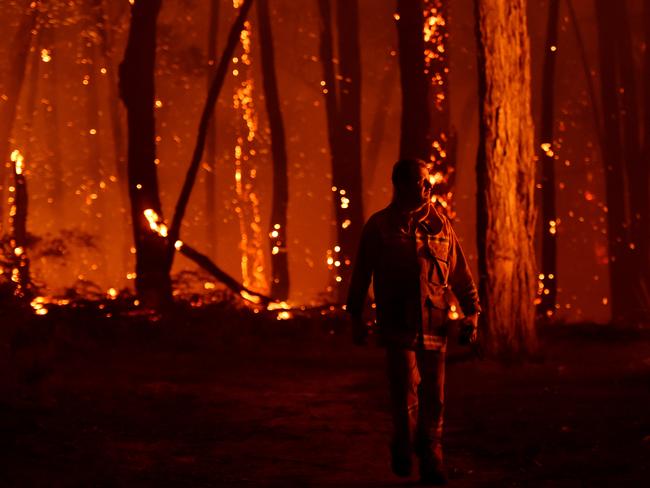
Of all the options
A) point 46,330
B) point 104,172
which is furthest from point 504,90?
point 104,172

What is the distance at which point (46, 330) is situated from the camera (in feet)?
48.9

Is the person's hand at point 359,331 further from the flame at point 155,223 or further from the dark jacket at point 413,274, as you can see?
the flame at point 155,223

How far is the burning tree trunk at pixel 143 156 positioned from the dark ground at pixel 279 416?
310cm

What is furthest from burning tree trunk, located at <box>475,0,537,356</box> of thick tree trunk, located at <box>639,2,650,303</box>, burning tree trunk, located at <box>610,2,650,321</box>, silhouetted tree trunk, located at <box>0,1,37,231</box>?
silhouetted tree trunk, located at <box>0,1,37,231</box>

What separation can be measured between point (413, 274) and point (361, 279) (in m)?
0.40

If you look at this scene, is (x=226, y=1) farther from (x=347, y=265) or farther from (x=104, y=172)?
(x=347, y=265)

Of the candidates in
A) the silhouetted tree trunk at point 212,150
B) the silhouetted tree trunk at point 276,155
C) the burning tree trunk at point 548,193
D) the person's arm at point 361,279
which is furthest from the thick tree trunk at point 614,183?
the person's arm at point 361,279

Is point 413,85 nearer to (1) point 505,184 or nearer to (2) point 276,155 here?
(1) point 505,184

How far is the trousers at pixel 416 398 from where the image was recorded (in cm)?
694

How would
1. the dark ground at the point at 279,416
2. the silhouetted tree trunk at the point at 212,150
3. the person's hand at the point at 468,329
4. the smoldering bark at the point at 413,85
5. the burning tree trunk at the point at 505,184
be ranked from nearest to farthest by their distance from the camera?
the person's hand at the point at 468,329 → the dark ground at the point at 279,416 → the burning tree trunk at the point at 505,184 → the smoldering bark at the point at 413,85 → the silhouetted tree trunk at the point at 212,150

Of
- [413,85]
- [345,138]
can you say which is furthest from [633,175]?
[413,85]

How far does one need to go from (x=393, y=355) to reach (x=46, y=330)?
8.98 metres

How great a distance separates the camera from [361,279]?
7.18 meters

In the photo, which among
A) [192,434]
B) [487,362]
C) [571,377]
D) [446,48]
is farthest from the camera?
[446,48]
